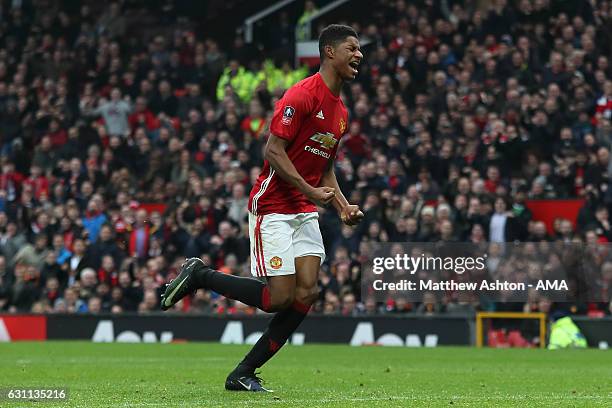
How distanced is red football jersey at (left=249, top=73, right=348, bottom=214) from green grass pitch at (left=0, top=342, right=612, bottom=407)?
4.18ft

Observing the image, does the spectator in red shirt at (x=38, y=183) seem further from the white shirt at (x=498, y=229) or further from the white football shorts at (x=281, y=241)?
the white football shorts at (x=281, y=241)

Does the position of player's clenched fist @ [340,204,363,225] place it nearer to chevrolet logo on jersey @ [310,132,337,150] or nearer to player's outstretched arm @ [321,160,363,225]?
player's outstretched arm @ [321,160,363,225]

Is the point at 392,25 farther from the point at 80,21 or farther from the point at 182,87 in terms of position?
the point at 80,21

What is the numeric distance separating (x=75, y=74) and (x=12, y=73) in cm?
156

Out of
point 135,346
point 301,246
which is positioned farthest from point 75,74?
point 301,246

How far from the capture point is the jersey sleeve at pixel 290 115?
8.73 metres

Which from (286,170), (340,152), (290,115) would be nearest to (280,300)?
(286,170)

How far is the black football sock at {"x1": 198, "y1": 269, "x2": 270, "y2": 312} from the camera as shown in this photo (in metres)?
8.93

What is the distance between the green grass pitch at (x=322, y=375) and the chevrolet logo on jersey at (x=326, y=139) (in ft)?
5.46

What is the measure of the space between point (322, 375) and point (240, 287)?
2.40 metres

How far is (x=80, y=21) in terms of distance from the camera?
28.5m

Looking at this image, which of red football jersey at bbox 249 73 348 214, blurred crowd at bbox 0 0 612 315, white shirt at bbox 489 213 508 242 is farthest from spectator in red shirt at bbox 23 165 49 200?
red football jersey at bbox 249 73 348 214

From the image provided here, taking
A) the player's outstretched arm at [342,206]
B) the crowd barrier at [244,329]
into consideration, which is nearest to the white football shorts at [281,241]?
the player's outstretched arm at [342,206]

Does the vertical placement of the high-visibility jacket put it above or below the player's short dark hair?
below
